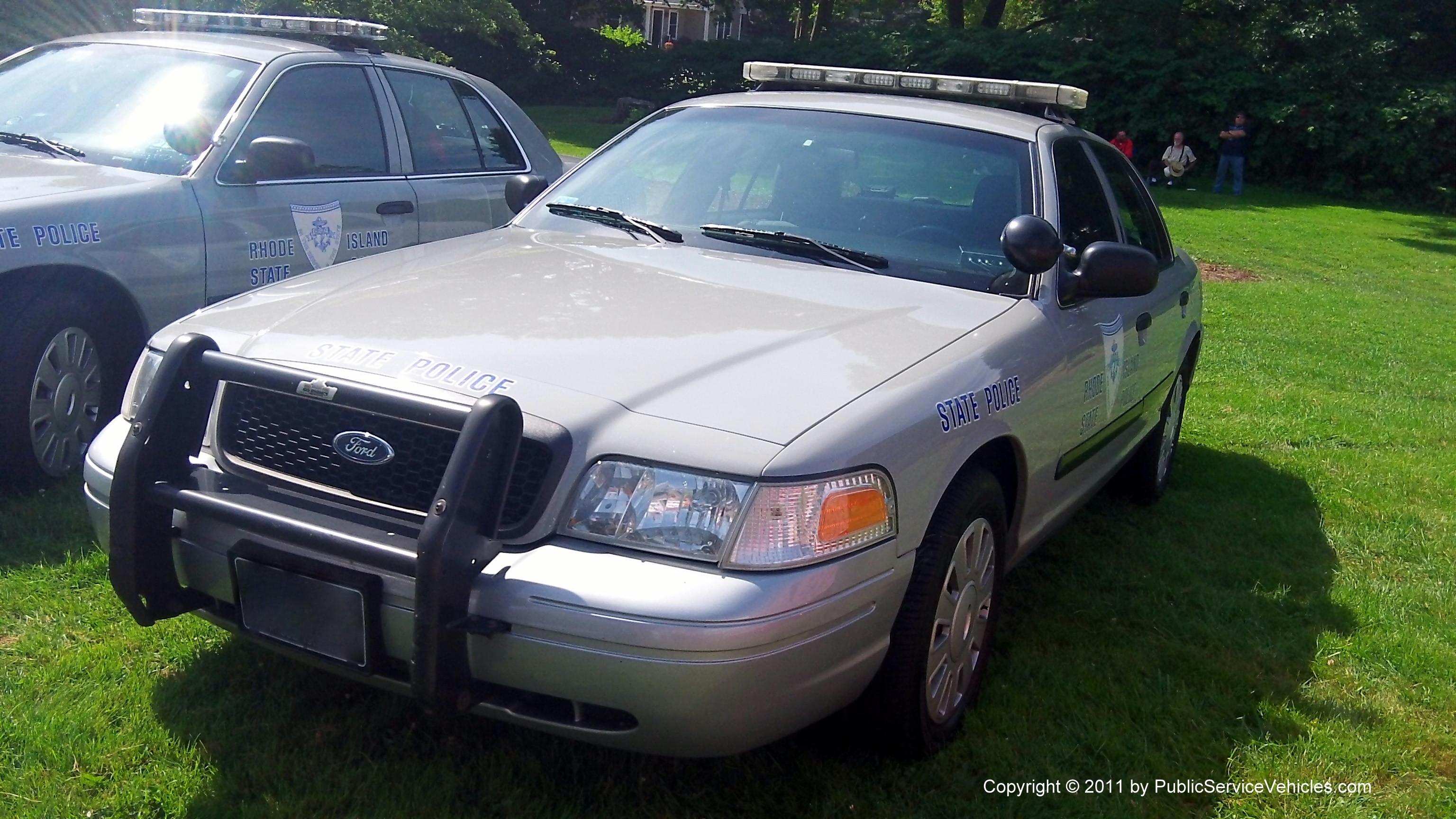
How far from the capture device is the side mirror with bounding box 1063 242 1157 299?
3.78 m

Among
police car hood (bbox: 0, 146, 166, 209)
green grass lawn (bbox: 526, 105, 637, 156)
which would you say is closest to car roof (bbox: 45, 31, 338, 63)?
police car hood (bbox: 0, 146, 166, 209)

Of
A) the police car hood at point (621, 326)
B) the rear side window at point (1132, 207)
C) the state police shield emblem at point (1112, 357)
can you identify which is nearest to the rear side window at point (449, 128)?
the police car hood at point (621, 326)

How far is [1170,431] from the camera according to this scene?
228 inches

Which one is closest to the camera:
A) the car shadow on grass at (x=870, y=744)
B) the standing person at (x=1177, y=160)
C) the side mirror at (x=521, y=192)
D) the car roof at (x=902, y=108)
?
the car shadow on grass at (x=870, y=744)

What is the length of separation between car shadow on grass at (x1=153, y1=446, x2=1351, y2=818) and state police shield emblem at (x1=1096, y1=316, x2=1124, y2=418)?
2.33 feet

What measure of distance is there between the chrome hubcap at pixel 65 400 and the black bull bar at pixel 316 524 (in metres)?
1.75

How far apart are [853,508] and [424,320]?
115cm

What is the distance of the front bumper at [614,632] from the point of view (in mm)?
2482

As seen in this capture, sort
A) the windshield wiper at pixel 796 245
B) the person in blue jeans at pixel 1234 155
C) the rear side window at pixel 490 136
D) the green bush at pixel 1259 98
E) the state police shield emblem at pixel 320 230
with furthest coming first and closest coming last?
the green bush at pixel 1259 98, the person in blue jeans at pixel 1234 155, the rear side window at pixel 490 136, the state police shield emblem at pixel 320 230, the windshield wiper at pixel 796 245

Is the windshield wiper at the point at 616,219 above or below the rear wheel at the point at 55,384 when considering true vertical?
above

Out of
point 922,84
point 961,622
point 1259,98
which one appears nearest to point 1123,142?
point 1259,98

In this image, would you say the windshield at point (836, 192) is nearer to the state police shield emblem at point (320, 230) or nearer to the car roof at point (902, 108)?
the car roof at point (902, 108)

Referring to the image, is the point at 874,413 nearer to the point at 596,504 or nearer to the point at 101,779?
the point at 596,504

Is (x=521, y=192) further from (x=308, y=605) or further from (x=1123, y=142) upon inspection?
(x=1123, y=142)
